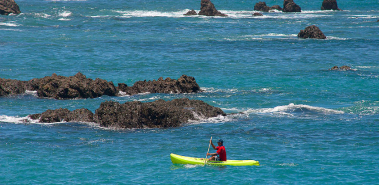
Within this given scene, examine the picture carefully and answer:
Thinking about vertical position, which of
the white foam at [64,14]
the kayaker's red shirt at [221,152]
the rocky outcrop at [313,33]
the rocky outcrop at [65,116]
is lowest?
the kayaker's red shirt at [221,152]

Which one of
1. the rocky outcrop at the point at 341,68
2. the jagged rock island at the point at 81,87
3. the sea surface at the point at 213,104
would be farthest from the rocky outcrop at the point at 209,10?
the jagged rock island at the point at 81,87

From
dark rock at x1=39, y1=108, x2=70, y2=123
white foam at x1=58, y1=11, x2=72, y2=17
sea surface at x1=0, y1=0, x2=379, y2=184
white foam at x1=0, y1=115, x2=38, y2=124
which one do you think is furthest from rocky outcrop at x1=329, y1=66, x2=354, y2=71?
white foam at x1=58, y1=11, x2=72, y2=17

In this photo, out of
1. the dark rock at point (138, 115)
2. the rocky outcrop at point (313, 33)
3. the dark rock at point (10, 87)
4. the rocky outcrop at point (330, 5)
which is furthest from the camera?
the rocky outcrop at point (330, 5)

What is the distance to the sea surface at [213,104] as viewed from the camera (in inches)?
827

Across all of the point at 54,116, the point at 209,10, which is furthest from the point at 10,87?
the point at 209,10

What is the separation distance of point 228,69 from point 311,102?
13.7m

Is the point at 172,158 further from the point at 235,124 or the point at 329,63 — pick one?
the point at 329,63

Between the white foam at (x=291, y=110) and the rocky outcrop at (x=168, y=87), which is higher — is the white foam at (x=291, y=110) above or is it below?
below

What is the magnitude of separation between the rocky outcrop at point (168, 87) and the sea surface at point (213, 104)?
1162mm

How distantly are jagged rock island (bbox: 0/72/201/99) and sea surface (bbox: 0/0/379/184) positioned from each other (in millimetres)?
887

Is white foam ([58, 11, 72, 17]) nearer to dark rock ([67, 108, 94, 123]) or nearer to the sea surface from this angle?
the sea surface

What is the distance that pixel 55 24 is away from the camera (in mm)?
82750

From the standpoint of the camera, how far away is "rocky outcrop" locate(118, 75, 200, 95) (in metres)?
35.9

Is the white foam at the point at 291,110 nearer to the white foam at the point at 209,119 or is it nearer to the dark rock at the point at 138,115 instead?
the white foam at the point at 209,119
